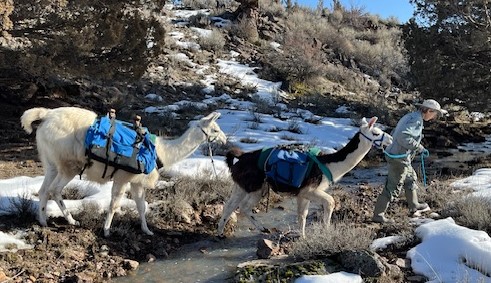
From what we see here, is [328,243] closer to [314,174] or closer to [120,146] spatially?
[314,174]

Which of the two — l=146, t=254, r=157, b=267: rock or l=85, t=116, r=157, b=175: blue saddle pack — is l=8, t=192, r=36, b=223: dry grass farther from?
l=146, t=254, r=157, b=267: rock

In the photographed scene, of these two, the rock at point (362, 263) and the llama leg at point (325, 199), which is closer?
the rock at point (362, 263)

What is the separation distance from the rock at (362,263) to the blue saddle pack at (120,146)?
2755mm

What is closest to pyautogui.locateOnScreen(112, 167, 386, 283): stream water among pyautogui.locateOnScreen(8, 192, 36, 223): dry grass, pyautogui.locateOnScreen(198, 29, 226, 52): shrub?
pyautogui.locateOnScreen(8, 192, 36, 223): dry grass

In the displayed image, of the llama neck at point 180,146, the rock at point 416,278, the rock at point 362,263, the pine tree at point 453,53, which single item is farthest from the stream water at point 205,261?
the pine tree at point 453,53

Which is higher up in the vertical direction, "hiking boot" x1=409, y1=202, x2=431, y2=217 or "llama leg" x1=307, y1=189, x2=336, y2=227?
"llama leg" x1=307, y1=189, x2=336, y2=227

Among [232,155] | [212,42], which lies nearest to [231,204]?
[232,155]

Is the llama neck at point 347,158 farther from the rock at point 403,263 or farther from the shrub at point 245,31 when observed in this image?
the shrub at point 245,31

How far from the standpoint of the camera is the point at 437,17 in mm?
14898

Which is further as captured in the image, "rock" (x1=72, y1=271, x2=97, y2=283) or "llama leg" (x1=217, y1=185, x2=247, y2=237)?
"llama leg" (x1=217, y1=185, x2=247, y2=237)

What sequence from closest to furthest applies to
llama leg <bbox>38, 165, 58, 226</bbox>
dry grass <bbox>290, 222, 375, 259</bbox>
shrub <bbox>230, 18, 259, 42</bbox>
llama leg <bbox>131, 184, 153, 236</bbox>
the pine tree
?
1. dry grass <bbox>290, 222, 375, 259</bbox>
2. llama leg <bbox>38, 165, 58, 226</bbox>
3. llama leg <bbox>131, 184, 153, 236</bbox>
4. the pine tree
5. shrub <bbox>230, 18, 259, 42</bbox>

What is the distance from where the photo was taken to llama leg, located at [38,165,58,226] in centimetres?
676

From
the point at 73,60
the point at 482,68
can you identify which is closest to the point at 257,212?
the point at 73,60

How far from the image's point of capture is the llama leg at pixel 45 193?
676cm
